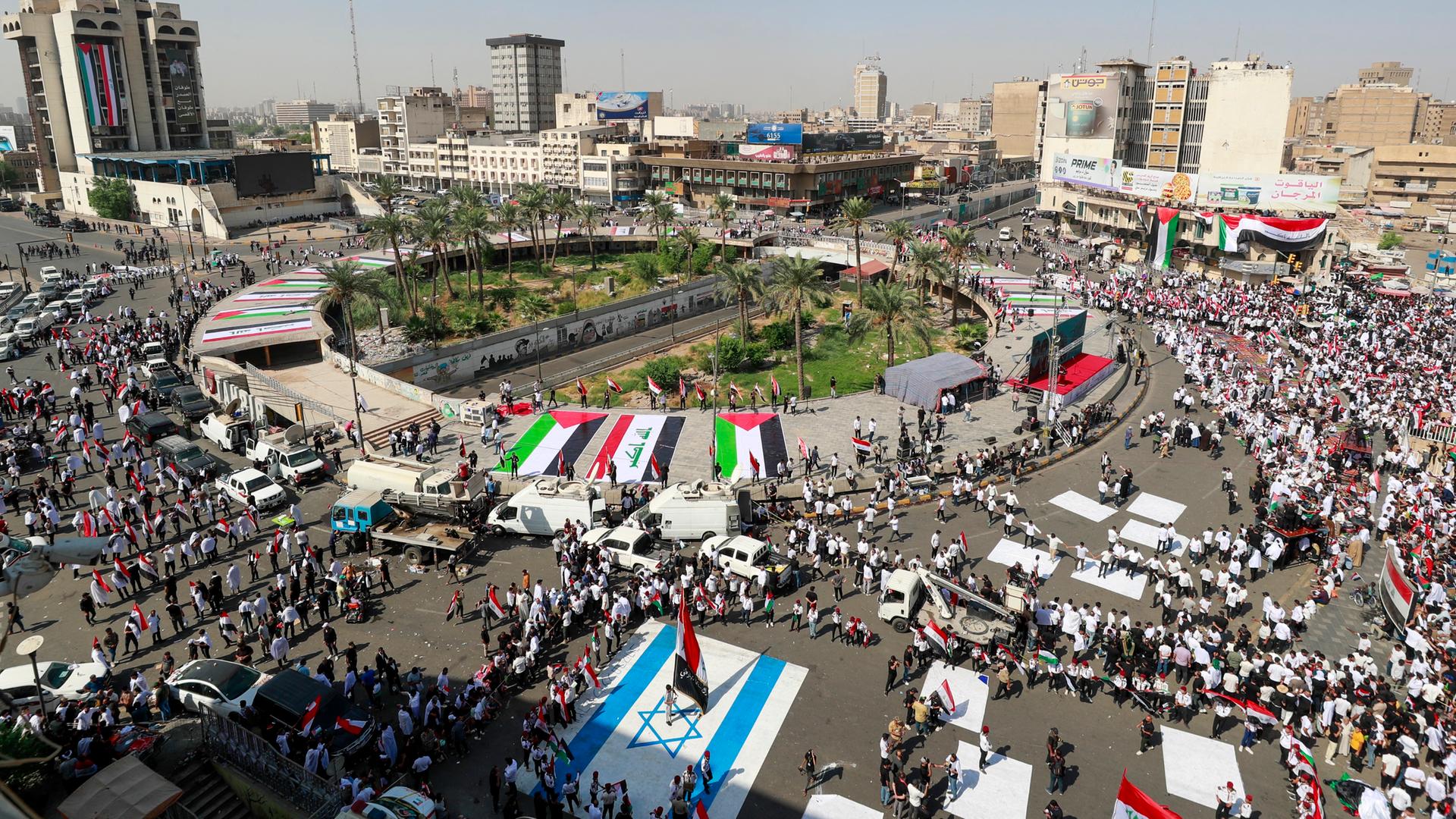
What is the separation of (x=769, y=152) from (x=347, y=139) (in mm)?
99887

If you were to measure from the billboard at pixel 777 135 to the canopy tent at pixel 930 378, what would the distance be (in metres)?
81.3

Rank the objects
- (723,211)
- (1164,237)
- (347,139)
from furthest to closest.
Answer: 1. (347,139)
2. (1164,237)
3. (723,211)

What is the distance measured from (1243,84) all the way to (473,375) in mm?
89250

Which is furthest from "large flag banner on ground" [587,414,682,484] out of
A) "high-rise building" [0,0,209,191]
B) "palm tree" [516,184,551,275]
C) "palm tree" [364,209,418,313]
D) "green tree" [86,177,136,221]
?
"high-rise building" [0,0,209,191]

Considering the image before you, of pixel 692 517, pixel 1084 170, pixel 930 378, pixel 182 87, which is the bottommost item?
pixel 692 517

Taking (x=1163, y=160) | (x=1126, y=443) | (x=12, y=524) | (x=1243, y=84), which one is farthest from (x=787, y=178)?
(x=12, y=524)

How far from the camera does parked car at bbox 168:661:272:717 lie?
1895 centimetres

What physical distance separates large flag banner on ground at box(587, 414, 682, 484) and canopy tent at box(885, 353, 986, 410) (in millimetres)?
11171

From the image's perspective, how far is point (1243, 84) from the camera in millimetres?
94625

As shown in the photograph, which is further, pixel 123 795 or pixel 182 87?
pixel 182 87

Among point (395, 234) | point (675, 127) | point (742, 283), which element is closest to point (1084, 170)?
point (742, 283)

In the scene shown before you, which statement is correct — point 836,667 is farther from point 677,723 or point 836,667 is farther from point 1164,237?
point 1164,237

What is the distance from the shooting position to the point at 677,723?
20.5 metres

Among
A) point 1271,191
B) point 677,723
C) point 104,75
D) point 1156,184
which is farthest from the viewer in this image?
point 104,75
